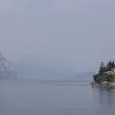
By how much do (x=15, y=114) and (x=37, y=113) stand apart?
455 centimetres

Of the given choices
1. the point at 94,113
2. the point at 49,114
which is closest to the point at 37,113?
the point at 49,114

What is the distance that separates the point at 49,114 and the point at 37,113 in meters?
2.30

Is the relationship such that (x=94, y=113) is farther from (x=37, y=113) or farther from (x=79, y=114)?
(x=37, y=113)

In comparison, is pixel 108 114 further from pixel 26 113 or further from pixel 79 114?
pixel 26 113

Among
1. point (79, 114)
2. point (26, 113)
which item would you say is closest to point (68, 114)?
point (79, 114)

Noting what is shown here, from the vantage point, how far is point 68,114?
3329 inches

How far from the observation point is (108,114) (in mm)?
84812

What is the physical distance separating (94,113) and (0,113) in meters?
16.5

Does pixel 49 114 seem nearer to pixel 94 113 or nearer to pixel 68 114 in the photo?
pixel 68 114

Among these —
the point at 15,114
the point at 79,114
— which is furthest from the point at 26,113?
the point at 79,114

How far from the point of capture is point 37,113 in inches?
3337

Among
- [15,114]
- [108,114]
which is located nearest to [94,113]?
[108,114]

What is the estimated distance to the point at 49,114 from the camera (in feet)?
275

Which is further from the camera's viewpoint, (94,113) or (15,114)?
(94,113)
